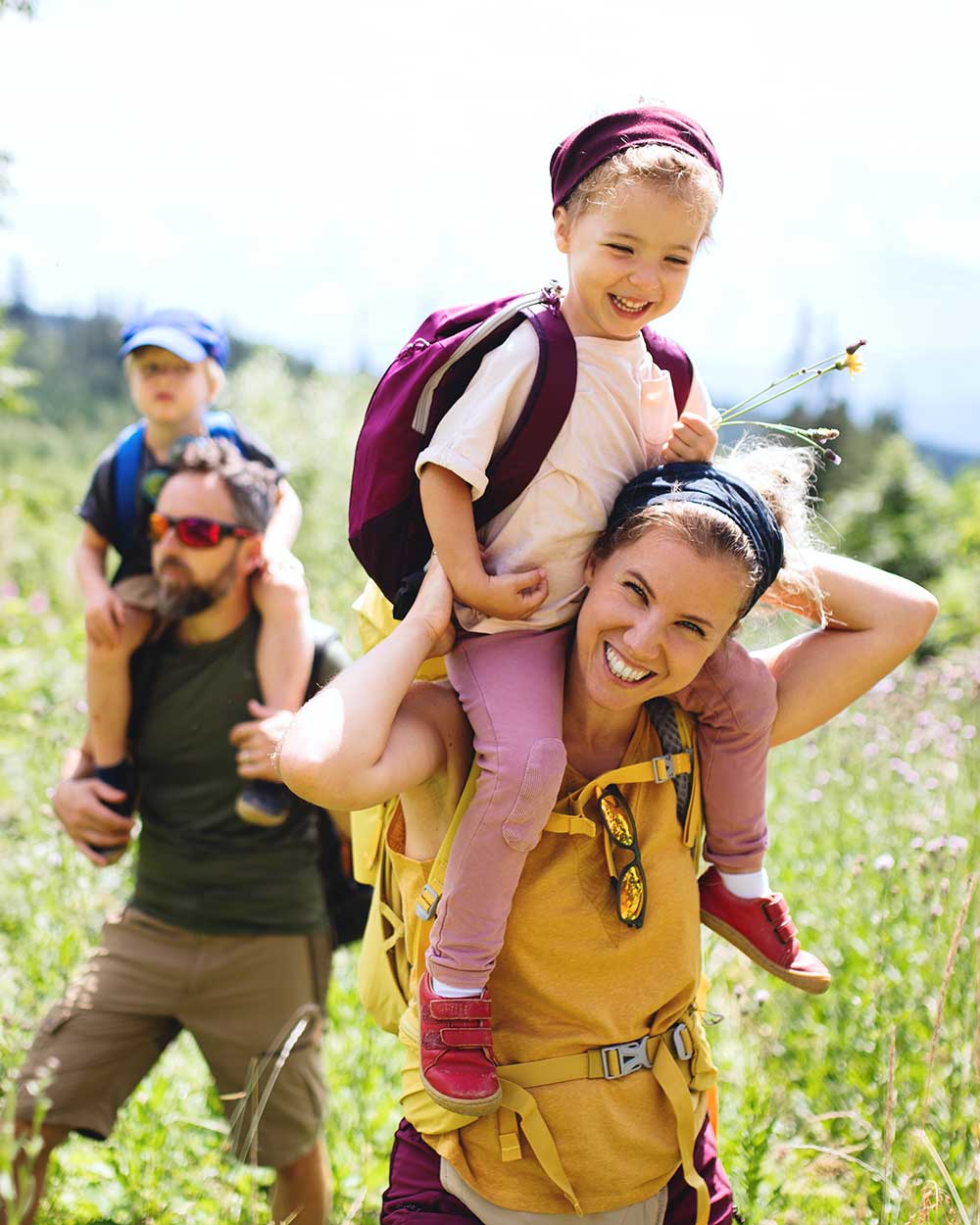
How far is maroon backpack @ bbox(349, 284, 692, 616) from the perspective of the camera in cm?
199

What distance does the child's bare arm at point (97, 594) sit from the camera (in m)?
3.44

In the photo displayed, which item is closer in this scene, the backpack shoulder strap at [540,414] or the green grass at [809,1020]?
the backpack shoulder strap at [540,414]

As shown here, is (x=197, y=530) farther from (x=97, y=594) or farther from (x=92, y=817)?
(x=92, y=817)

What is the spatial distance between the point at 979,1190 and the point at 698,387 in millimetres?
1795

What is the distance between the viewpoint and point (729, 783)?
2154 millimetres

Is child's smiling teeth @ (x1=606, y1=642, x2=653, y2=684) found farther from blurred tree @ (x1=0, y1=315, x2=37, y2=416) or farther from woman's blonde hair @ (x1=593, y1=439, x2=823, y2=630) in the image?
blurred tree @ (x1=0, y1=315, x2=37, y2=416)

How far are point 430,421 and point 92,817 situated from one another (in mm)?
2003

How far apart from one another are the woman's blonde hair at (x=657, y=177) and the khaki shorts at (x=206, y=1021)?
7.73 ft

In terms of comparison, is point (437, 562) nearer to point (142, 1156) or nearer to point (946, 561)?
point (142, 1156)

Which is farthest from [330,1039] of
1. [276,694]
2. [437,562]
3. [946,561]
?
[946,561]

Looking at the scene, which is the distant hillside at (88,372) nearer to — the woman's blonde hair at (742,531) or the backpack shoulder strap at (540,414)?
the woman's blonde hair at (742,531)

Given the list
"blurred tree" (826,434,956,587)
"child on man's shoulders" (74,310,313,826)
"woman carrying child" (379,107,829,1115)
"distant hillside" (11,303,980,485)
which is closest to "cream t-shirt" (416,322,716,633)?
"woman carrying child" (379,107,829,1115)

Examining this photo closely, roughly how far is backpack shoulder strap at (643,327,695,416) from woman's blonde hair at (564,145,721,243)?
0.80 feet

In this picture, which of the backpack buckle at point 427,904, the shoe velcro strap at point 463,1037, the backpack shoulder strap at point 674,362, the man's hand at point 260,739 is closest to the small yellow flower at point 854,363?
the backpack shoulder strap at point 674,362
